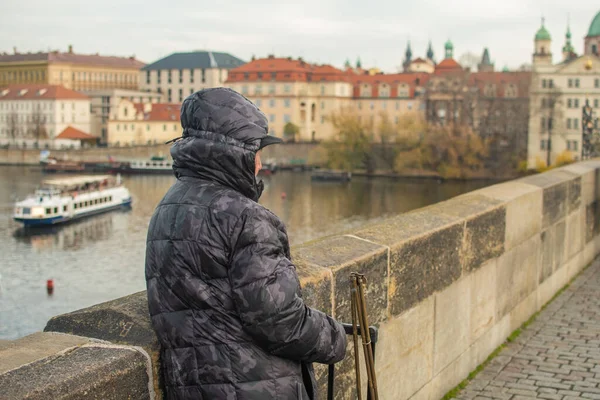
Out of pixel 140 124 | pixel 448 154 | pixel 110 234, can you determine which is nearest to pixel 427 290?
pixel 110 234

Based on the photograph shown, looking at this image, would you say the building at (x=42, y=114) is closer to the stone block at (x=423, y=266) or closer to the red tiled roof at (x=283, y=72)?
the red tiled roof at (x=283, y=72)

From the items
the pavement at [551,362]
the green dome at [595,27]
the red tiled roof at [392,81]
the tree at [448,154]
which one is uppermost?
the green dome at [595,27]

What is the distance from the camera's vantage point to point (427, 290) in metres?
3.93

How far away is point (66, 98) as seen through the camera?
9938 cm

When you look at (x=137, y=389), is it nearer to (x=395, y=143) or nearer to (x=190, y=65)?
(x=395, y=143)

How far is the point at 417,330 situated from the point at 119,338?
5.90 ft

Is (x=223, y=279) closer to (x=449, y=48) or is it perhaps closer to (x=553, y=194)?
(x=553, y=194)

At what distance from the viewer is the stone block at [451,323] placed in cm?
407

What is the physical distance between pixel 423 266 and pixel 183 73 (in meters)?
111

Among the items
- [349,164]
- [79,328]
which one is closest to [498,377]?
[79,328]

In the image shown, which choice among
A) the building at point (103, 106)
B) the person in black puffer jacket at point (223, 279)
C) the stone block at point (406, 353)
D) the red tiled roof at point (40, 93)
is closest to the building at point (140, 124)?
the building at point (103, 106)

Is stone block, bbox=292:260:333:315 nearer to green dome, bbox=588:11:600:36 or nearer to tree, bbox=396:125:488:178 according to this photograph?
tree, bbox=396:125:488:178

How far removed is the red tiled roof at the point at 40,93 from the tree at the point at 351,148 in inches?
1488

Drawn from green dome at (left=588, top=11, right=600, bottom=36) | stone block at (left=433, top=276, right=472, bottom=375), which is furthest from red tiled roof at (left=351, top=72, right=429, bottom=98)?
stone block at (left=433, top=276, right=472, bottom=375)
